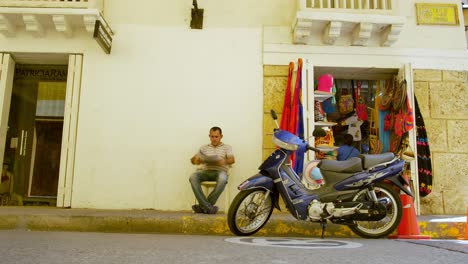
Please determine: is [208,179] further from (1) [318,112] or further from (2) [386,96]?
(2) [386,96]

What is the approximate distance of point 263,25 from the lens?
746 cm

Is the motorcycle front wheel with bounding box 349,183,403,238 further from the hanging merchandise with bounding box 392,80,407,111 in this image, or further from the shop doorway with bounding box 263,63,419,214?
the hanging merchandise with bounding box 392,80,407,111

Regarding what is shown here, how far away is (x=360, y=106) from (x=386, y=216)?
3457 millimetres

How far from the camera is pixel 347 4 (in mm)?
7453

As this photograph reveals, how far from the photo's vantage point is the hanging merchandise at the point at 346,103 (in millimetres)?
7629

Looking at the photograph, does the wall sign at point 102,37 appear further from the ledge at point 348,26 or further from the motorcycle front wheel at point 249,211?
the motorcycle front wheel at point 249,211

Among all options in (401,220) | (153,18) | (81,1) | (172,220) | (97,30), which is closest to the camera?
(401,220)

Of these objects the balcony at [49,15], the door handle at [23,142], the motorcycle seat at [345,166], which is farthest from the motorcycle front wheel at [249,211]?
the door handle at [23,142]

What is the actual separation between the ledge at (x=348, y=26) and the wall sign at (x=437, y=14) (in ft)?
2.59

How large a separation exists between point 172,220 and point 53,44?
406 cm

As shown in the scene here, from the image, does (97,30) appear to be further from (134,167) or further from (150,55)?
(134,167)

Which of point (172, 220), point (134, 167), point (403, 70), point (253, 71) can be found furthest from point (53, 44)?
point (403, 70)

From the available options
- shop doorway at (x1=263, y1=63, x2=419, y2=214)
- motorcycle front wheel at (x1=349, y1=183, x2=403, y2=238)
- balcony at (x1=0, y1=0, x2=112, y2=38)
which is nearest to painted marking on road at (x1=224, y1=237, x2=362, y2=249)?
motorcycle front wheel at (x1=349, y1=183, x2=403, y2=238)

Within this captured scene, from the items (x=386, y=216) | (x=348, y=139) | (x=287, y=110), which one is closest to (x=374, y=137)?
(x=348, y=139)
